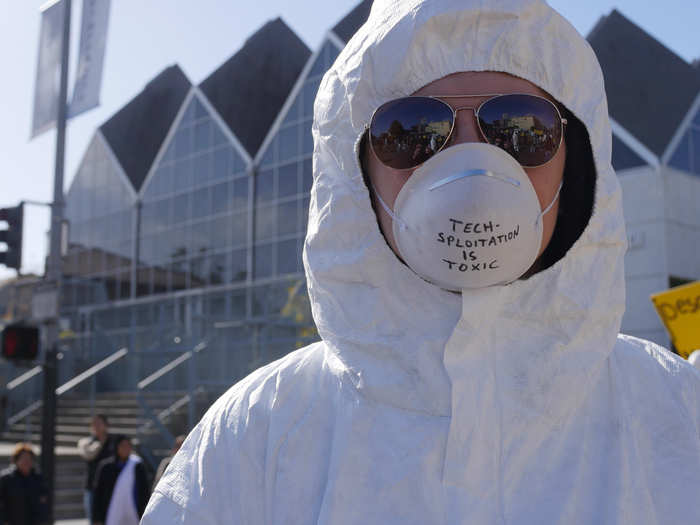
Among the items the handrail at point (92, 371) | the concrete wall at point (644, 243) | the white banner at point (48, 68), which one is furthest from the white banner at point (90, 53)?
the concrete wall at point (644, 243)

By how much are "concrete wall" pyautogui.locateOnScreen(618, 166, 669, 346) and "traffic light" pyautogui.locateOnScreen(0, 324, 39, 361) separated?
34.8ft

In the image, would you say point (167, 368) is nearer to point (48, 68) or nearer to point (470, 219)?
point (48, 68)

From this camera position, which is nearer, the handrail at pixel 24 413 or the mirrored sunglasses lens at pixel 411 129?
the mirrored sunglasses lens at pixel 411 129

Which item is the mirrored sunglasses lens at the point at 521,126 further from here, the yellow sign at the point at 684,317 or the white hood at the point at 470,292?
the yellow sign at the point at 684,317

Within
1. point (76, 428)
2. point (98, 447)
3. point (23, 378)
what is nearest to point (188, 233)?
point (23, 378)

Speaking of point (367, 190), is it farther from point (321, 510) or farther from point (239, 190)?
point (239, 190)

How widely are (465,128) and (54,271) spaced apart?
8.96m

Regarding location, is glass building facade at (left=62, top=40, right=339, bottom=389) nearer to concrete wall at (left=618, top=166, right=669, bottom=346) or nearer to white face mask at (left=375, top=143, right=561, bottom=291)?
concrete wall at (left=618, top=166, right=669, bottom=346)

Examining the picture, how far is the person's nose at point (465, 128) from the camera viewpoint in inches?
68.6

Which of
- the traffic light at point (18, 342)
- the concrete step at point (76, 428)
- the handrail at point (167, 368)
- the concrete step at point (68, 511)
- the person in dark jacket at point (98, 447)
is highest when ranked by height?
the traffic light at point (18, 342)

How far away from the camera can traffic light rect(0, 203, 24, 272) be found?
9.98m

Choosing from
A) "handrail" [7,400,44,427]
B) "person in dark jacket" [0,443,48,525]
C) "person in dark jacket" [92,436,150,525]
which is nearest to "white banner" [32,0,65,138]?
"person in dark jacket" [0,443,48,525]

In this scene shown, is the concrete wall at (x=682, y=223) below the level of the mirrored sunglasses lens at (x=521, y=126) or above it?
above

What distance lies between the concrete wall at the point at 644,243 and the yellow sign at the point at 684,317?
1025 cm
